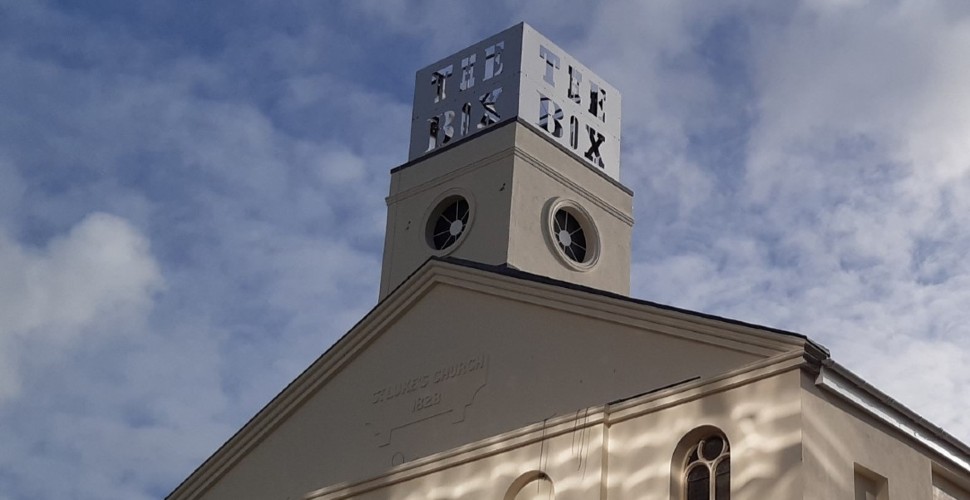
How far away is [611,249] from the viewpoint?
33.7m

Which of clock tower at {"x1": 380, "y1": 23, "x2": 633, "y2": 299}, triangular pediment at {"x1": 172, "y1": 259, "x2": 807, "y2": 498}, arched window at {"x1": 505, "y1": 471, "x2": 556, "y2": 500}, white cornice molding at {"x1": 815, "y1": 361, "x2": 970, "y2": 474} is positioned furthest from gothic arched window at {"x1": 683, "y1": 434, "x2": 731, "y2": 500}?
clock tower at {"x1": 380, "y1": 23, "x2": 633, "y2": 299}

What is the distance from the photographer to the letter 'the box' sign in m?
34.5

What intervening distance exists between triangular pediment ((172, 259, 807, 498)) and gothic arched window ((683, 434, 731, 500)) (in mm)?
1708

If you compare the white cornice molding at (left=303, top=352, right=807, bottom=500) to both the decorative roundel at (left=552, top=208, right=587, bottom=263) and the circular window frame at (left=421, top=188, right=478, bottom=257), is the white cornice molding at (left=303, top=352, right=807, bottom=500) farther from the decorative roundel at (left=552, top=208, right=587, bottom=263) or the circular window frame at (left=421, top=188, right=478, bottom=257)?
the decorative roundel at (left=552, top=208, right=587, bottom=263)

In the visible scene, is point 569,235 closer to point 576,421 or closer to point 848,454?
point 576,421

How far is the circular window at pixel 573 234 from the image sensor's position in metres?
32.3

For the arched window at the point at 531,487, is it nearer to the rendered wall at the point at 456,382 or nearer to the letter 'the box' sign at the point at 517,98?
the rendered wall at the point at 456,382

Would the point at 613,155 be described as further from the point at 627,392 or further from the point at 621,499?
the point at 621,499

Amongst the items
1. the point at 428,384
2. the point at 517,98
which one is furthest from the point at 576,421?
the point at 517,98

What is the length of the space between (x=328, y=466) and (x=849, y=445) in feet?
35.6

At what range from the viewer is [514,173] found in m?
32.2

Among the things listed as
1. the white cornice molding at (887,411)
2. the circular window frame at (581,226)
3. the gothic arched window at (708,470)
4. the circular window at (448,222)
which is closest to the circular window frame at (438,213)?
the circular window at (448,222)

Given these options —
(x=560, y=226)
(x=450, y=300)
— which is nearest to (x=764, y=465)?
(x=450, y=300)

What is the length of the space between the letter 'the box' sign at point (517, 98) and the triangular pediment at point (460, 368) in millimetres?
9085
